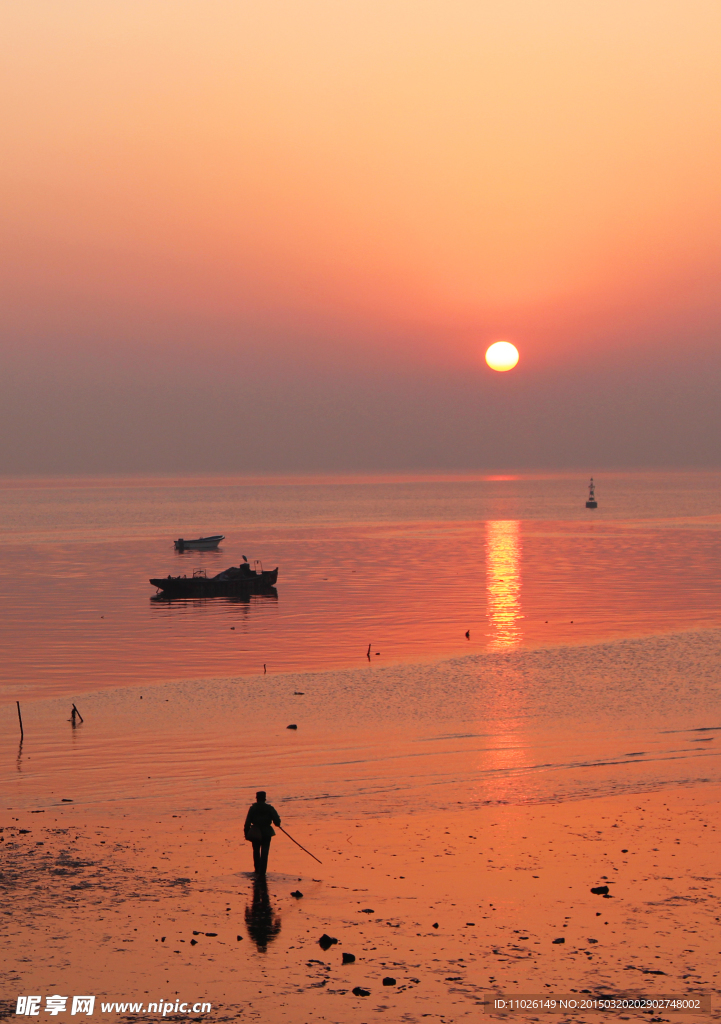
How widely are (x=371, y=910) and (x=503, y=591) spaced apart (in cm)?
7960

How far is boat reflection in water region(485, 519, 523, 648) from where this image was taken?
235 feet

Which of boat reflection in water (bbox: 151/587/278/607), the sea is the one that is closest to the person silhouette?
the sea

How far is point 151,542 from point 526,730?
148232mm

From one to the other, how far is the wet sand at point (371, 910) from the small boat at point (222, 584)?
7037 cm

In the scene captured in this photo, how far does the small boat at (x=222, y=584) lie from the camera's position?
99.3 metres

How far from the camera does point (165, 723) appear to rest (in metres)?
42.9

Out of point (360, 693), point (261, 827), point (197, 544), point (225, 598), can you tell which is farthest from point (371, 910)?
point (197, 544)

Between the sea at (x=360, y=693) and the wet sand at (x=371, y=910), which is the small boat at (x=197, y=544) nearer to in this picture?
the sea at (x=360, y=693)

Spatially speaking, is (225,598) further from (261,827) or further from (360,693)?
(261,827)

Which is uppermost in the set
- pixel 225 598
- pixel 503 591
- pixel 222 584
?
pixel 222 584

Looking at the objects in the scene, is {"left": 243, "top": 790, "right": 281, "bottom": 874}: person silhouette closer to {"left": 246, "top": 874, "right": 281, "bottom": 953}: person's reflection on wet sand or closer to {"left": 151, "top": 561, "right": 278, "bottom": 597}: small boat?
{"left": 246, "top": 874, "right": 281, "bottom": 953}: person's reflection on wet sand

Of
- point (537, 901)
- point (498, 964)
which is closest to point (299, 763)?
point (537, 901)

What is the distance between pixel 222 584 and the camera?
104125 millimetres

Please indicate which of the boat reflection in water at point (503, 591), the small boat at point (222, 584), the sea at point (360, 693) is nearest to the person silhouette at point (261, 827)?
the sea at point (360, 693)
